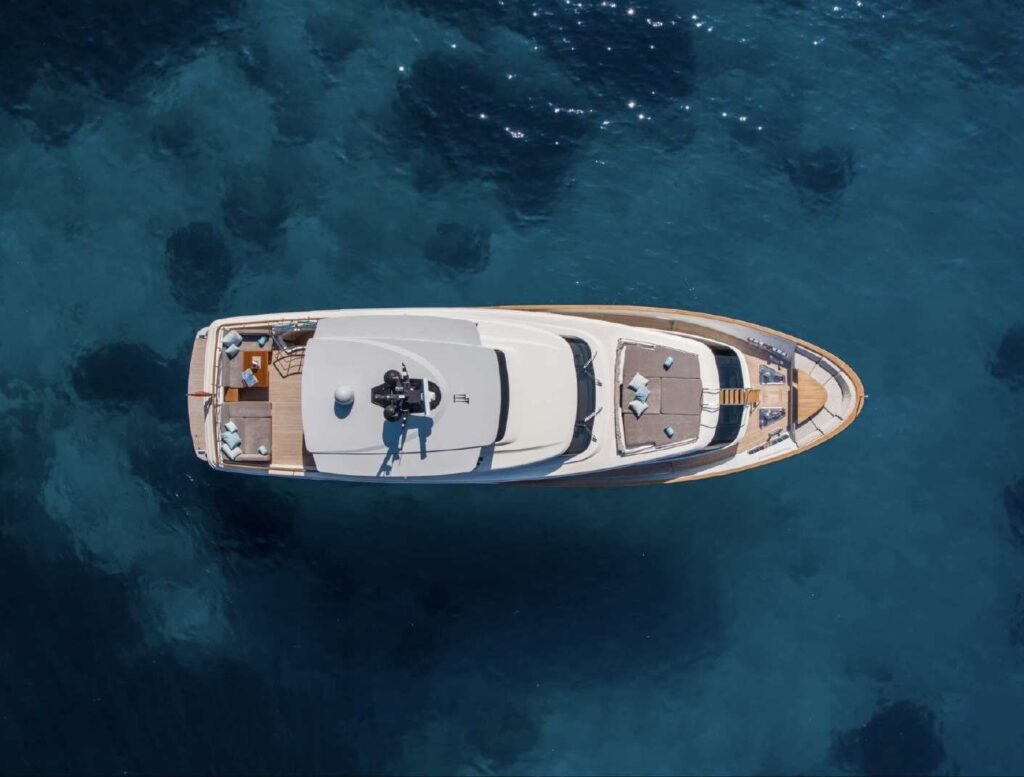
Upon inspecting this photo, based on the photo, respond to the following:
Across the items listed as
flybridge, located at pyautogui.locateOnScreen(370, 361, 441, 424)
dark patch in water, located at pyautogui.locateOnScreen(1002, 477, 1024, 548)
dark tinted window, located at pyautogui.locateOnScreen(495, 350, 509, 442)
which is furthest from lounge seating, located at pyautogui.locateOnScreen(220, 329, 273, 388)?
dark patch in water, located at pyautogui.locateOnScreen(1002, 477, 1024, 548)

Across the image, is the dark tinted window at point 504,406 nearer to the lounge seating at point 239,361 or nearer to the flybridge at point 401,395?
the flybridge at point 401,395

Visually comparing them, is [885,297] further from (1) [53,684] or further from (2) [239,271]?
(1) [53,684]

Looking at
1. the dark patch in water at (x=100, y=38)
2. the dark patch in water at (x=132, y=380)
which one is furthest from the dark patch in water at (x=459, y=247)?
the dark patch in water at (x=100, y=38)

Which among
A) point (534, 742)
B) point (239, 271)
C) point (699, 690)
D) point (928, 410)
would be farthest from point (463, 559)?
point (928, 410)

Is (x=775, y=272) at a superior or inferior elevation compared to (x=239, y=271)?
inferior

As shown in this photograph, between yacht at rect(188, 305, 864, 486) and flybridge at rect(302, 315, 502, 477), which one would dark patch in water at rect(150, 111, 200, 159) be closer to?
yacht at rect(188, 305, 864, 486)

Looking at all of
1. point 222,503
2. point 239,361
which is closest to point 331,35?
point 239,361

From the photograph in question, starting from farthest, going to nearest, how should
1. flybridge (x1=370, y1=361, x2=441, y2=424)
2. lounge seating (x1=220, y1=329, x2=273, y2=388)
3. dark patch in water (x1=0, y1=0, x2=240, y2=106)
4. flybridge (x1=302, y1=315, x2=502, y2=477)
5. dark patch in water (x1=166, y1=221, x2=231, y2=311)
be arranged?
dark patch in water (x1=0, y1=0, x2=240, y2=106) < dark patch in water (x1=166, y1=221, x2=231, y2=311) < lounge seating (x1=220, y1=329, x2=273, y2=388) < flybridge (x1=302, y1=315, x2=502, y2=477) < flybridge (x1=370, y1=361, x2=441, y2=424)
